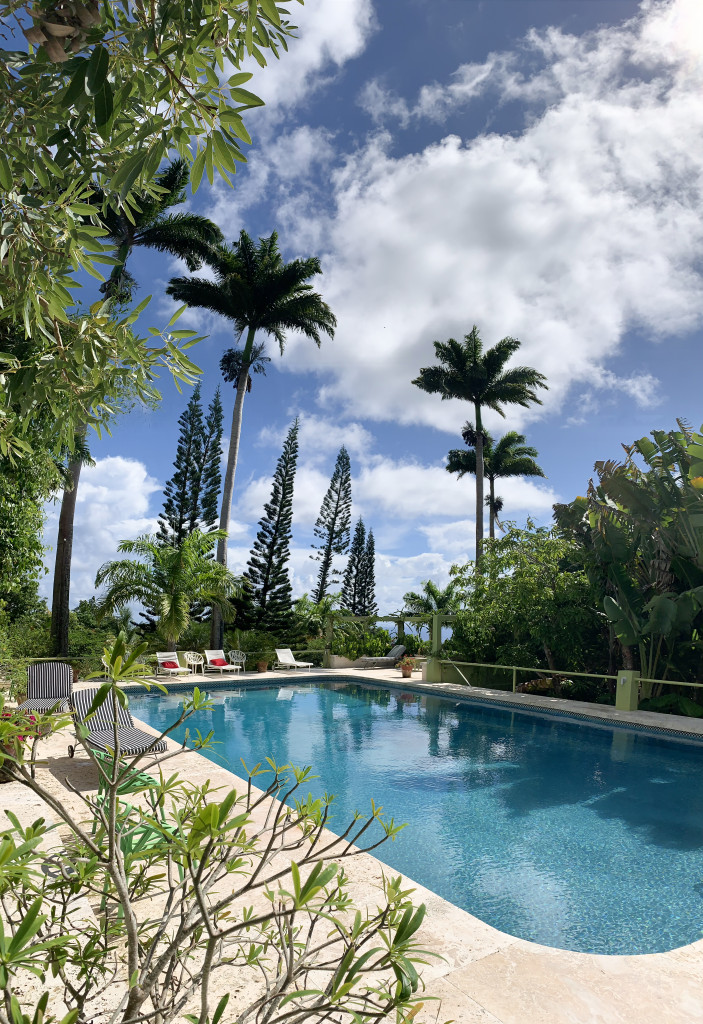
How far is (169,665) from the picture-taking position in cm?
1416

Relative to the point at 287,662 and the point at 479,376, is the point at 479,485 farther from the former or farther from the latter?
the point at 287,662

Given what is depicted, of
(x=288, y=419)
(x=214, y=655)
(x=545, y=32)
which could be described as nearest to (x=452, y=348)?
(x=288, y=419)

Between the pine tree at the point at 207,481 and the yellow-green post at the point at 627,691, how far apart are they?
16468 millimetres

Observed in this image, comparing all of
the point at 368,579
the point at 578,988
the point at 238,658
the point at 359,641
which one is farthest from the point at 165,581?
the point at 368,579

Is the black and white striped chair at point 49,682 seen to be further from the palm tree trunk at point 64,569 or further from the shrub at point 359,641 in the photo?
the shrub at point 359,641

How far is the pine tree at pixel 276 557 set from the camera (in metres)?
21.7

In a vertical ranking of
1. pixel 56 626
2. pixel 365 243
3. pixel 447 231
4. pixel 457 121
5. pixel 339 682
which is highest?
pixel 457 121

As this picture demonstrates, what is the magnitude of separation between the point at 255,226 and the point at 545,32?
13.7 metres

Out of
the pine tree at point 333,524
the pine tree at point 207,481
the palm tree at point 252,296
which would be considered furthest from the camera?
the pine tree at point 333,524

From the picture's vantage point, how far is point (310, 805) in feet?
5.05

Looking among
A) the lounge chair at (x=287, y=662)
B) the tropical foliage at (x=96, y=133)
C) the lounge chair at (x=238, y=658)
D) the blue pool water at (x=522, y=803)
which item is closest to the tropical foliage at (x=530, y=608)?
the blue pool water at (x=522, y=803)

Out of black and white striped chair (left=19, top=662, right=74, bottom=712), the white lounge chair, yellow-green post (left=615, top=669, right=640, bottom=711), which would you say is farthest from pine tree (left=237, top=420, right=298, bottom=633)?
yellow-green post (left=615, top=669, right=640, bottom=711)

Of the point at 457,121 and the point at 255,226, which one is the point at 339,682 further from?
the point at 255,226

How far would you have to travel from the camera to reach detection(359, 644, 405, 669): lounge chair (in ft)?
58.1
